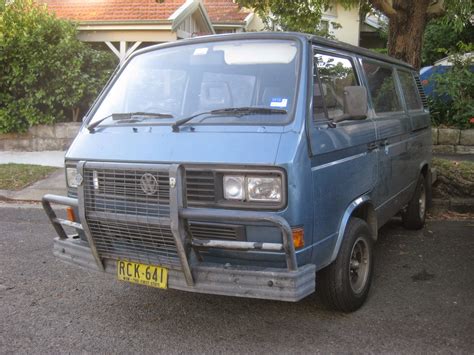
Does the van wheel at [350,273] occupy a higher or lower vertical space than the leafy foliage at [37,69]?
lower

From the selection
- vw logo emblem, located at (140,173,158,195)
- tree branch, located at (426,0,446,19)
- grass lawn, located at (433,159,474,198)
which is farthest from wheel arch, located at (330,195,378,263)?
tree branch, located at (426,0,446,19)

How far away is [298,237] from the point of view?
313cm

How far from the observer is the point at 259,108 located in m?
3.46

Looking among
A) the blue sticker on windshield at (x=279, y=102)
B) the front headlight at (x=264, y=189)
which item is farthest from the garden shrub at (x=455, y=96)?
the front headlight at (x=264, y=189)

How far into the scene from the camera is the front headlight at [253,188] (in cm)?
308

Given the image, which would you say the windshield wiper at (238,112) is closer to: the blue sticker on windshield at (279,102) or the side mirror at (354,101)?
the blue sticker on windshield at (279,102)

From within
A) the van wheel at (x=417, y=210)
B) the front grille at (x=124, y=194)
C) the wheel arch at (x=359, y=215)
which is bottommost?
the van wheel at (x=417, y=210)

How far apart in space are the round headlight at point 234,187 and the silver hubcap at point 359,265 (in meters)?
1.26

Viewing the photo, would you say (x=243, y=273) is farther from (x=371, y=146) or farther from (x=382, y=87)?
(x=382, y=87)

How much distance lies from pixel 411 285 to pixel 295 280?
187 centimetres

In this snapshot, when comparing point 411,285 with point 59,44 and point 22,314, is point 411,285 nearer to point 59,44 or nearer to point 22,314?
point 22,314

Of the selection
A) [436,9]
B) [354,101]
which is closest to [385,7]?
[436,9]

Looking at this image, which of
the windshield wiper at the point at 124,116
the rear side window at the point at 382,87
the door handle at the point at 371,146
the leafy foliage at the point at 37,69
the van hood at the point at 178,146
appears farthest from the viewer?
the leafy foliage at the point at 37,69

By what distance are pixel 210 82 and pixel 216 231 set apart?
122 centimetres
